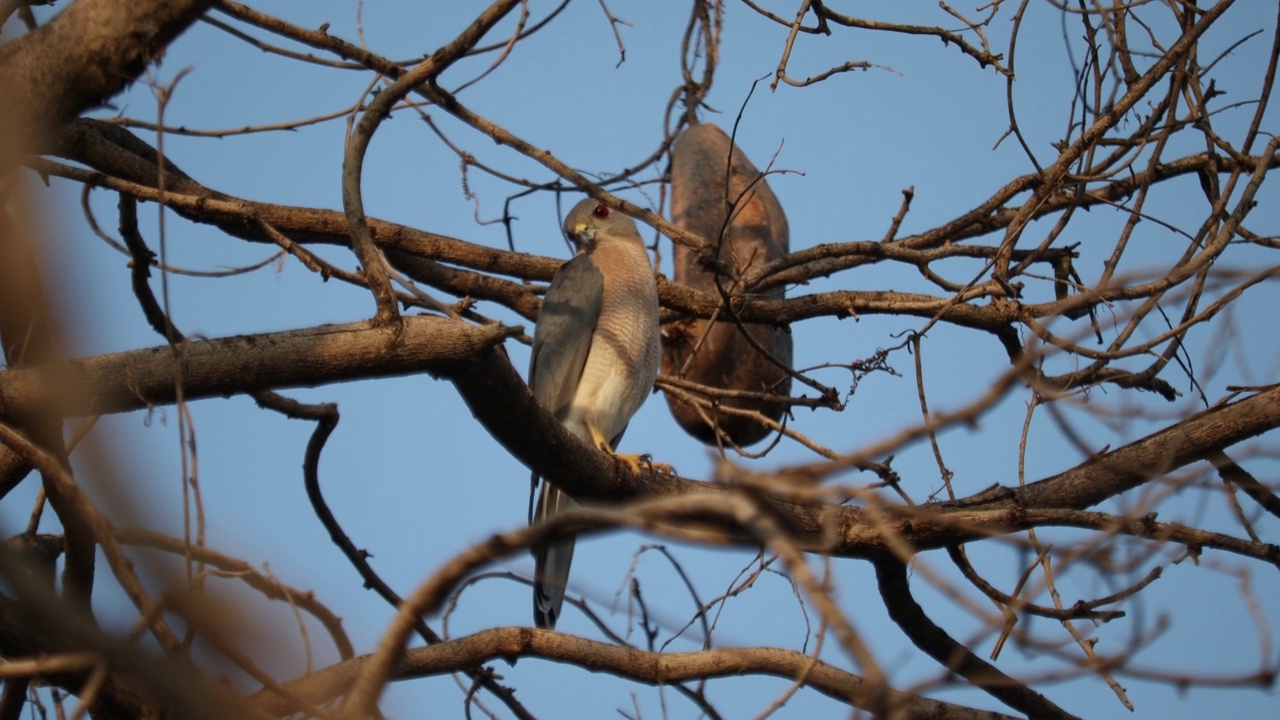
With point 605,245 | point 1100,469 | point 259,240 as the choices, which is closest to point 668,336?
point 605,245

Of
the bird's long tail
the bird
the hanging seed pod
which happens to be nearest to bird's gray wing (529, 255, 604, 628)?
the bird

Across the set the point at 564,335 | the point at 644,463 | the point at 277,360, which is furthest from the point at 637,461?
the point at 277,360

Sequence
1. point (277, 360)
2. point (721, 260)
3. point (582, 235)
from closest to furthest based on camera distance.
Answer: point (277, 360) < point (721, 260) < point (582, 235)

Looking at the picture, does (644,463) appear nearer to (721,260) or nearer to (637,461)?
(637,461)

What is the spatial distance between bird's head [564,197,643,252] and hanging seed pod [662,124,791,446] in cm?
29

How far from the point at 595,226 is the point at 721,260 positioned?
846 mm

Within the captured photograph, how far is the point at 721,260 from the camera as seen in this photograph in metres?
5.54

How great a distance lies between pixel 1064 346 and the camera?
10.0 ft

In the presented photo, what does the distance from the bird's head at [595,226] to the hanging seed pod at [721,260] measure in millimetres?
293

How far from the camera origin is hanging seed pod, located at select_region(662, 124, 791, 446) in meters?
5.70

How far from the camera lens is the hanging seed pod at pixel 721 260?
225 inches

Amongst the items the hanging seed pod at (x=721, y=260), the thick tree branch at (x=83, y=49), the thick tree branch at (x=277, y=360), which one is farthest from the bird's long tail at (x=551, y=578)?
the thick tree branch at (x=83, y=49)

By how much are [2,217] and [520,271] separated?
333 cm

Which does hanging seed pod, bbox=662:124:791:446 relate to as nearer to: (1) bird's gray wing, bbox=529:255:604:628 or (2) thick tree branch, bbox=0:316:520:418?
(1) bird's gray wing, bbox=529:255:604:628
